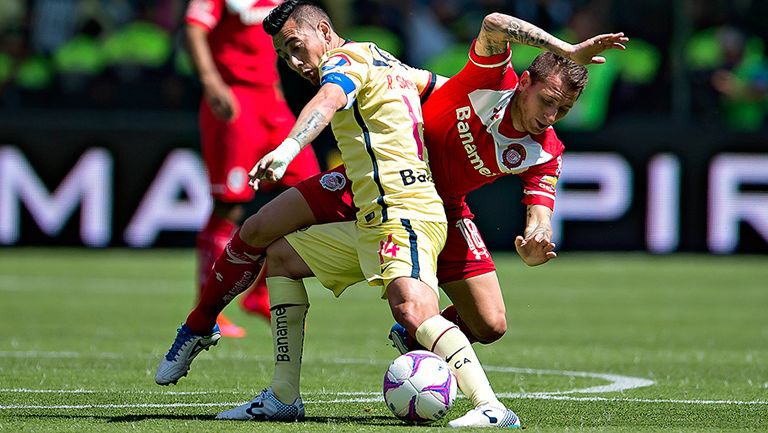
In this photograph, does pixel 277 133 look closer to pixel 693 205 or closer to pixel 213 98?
pixel 213 98

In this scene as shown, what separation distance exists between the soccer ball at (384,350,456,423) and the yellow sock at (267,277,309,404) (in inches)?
20.4

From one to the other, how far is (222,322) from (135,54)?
819 cm

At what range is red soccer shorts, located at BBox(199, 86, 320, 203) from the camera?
957 centimetres

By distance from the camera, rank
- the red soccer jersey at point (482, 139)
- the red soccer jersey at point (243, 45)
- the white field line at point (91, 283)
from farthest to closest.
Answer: the white field line at point (91, 283)
the red soccer jersey at point (243, 45)
the red soccer jersey at point (482, 139)

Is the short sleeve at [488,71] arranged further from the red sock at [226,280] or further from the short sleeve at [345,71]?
the red sock at [226,280]

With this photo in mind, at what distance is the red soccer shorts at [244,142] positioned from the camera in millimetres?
9570

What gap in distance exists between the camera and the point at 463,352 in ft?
17.8

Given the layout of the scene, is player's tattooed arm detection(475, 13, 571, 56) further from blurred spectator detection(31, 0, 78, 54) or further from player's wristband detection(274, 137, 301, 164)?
blurred spectator detection(31, 0, 78, 54)

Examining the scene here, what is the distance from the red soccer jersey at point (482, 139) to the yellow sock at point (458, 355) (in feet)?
3.17

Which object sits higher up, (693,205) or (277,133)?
(277,133)

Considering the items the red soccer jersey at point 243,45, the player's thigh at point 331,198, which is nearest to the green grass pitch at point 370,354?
the player's thigh at point 331,198

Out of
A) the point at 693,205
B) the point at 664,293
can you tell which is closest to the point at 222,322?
the point at 664,293

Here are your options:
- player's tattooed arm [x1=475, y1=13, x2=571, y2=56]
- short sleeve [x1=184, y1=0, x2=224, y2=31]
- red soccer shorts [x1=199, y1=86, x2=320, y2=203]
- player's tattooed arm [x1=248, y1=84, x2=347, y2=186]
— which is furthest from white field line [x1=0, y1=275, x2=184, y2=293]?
player's tattooed arm [x1=248, y1=84, x2=347, y2=186]

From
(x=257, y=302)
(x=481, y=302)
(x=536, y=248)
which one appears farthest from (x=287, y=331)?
(x=257, y=302)
